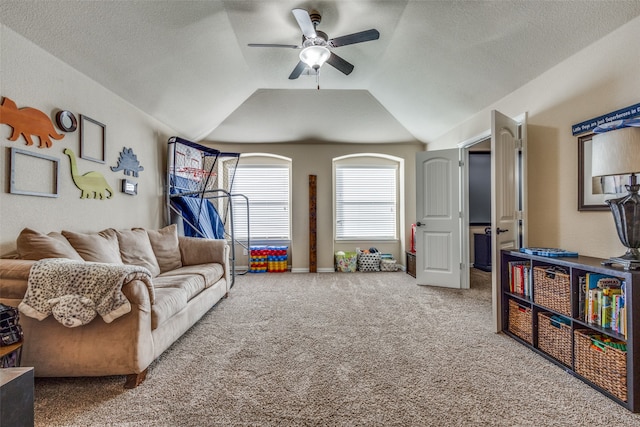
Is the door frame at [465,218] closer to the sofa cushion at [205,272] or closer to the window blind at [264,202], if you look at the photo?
the window blind at [264,202]

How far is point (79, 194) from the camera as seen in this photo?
107 inches

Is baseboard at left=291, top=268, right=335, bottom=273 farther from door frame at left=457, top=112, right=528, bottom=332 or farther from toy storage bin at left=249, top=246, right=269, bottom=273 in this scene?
door frame at left=457, top=112, right=528, bottom=332

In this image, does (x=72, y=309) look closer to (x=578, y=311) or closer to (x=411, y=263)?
(x=578, y=311)

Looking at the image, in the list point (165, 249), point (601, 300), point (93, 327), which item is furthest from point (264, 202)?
point (601, 300)

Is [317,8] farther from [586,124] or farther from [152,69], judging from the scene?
[586,124]

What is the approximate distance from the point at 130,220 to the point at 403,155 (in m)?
4.50

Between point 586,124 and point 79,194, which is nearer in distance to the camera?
point 586,124

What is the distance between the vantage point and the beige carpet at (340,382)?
5.23 feet

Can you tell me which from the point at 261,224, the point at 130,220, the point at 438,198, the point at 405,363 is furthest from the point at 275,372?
the point at 261,224

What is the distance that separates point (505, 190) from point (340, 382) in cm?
229

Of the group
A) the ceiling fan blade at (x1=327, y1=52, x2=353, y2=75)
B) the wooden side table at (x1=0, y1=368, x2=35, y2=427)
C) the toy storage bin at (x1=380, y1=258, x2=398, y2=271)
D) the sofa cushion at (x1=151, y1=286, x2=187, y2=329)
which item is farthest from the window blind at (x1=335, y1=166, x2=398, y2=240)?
the wooden side table at (x1=0, y1=368, x2=35, y2=427)

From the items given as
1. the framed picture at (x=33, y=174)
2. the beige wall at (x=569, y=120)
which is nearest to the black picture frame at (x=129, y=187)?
the framed picture at (x=33, y=174)

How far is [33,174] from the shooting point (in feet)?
7.40

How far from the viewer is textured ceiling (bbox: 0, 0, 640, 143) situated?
2.30 metres
